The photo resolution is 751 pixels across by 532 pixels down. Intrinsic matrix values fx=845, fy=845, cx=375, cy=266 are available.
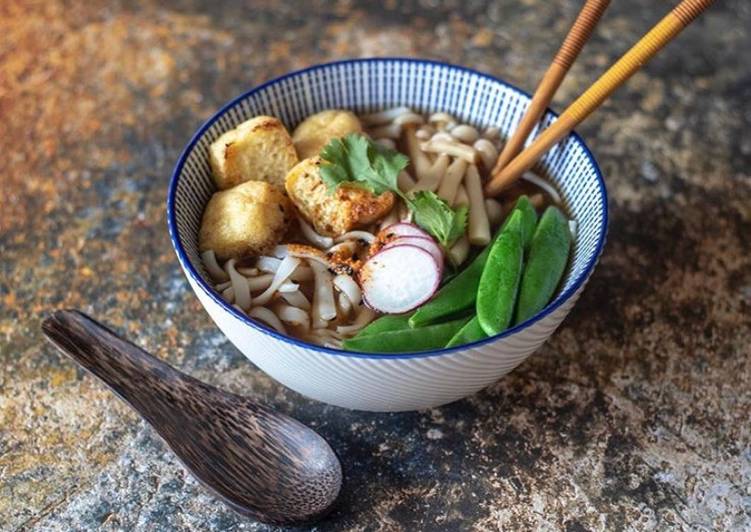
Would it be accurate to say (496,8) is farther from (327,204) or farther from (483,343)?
(483,343)

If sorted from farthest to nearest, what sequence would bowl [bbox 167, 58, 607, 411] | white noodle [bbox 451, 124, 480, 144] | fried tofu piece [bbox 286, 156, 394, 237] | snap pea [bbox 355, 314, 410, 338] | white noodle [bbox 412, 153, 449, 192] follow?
1. white noodle [bbox 451, 124, 480, 144]
2. white noodle [bbox 412, 153, 449, 192]
3. fried tofu piece [bbox 286, 156, 394, 237]
4. snap pea [bbox 355, 314, 410, 338]
5. bowl [bbox 167, 58, 607, 411]

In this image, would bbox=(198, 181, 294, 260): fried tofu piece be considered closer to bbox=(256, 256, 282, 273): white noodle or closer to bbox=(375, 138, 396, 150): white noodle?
bbox=(256, 256, 282, 273): white noodle

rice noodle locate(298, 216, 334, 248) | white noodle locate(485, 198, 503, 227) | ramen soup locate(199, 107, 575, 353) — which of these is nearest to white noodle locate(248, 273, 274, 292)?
ramen soup locate(199, 107, 575, 353)

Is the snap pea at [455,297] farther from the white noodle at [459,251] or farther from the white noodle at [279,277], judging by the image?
the white noodle at [279,277]

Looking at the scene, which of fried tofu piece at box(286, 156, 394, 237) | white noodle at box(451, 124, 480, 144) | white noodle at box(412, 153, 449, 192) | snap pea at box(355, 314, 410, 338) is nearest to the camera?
snap pea at box(355, 314, 410, 338)

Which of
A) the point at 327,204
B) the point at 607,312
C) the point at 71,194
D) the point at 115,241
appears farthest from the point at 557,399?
the point at 71,194

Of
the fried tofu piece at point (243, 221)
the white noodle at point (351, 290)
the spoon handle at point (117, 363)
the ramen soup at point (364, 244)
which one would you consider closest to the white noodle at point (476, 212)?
the ramen soup at point (364, 244)
